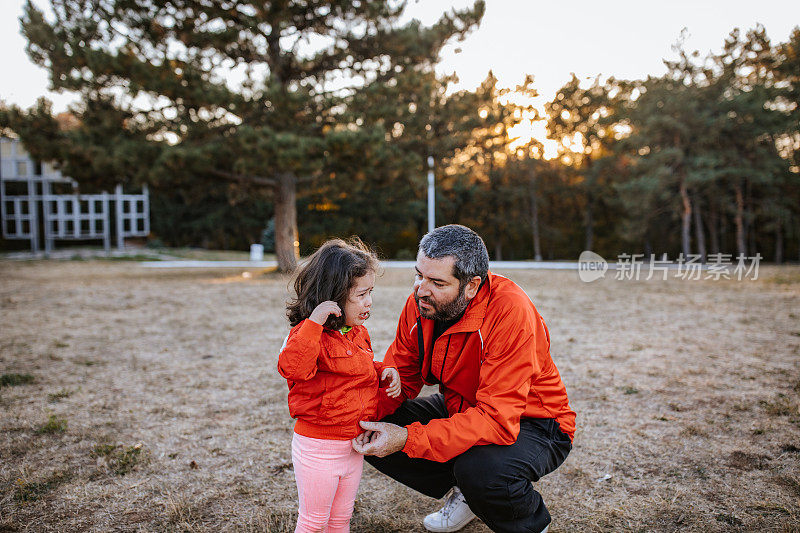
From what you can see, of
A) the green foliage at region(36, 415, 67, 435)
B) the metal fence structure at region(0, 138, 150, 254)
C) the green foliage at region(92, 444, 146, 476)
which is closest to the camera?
the green foliage at region(92, 444, 146, 476)

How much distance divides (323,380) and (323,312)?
0.83 ft

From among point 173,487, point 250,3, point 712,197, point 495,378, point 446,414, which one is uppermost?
point 250,3

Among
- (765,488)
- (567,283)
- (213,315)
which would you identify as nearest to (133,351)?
(213,315)

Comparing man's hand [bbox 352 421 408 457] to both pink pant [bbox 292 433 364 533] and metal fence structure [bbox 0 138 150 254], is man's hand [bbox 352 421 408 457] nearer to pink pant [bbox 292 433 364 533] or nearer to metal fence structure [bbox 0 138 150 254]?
pink pant [bbox 292 433 364 533]

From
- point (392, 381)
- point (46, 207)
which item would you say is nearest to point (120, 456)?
point (392, 381)

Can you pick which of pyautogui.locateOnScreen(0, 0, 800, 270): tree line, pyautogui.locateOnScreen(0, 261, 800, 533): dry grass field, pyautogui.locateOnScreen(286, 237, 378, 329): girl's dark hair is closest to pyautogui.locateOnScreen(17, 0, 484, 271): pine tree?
pyautogui.locateOnScreen(0, 0, 800, 270): tree line

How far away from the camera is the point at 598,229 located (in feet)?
82.2

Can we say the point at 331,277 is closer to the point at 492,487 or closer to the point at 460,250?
the point at 460,250

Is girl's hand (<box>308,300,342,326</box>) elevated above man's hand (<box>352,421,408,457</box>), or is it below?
above

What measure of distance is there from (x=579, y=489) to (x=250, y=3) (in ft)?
36.4

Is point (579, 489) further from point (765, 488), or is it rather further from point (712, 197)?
point (712, 197)

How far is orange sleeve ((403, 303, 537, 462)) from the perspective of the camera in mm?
1863

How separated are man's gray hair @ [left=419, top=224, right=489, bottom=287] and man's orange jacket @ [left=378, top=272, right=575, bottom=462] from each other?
0.12 meters

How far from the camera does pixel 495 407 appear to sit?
187cm
